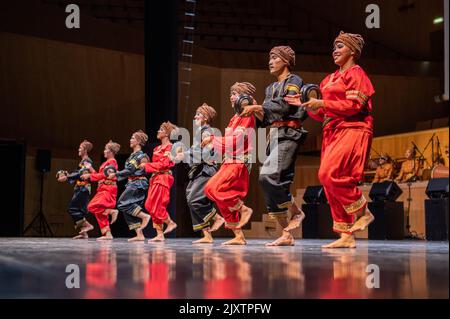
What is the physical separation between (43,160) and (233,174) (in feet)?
25.0

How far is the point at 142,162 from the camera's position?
301 inches

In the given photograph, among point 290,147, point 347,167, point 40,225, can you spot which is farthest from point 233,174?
point 40,225

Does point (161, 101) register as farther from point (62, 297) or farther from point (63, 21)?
point (62, 297)

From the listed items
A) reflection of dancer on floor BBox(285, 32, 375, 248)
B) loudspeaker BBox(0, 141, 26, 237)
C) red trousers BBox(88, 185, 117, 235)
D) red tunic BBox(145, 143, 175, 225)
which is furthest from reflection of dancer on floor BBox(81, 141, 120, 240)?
reflection of dancer on floor BBox(285, 32, 375, 248)

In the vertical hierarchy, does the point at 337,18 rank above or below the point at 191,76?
above

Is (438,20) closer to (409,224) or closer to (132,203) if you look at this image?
(409,224)

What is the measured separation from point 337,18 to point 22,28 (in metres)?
8.43

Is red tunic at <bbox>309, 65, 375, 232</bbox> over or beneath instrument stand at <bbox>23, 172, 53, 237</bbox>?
over

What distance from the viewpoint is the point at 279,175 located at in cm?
475

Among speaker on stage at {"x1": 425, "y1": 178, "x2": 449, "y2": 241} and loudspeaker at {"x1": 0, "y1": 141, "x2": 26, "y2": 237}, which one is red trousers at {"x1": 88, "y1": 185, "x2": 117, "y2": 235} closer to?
loudspeaker at {"x1": 0, "y1": 141, "x2": 26, "y2": 237}

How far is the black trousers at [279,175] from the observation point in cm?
476

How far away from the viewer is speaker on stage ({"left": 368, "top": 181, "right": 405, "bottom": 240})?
8906mm

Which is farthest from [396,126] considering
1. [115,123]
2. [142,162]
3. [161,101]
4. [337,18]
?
[142,162]

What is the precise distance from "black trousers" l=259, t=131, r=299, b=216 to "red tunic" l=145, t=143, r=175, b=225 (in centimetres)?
268
